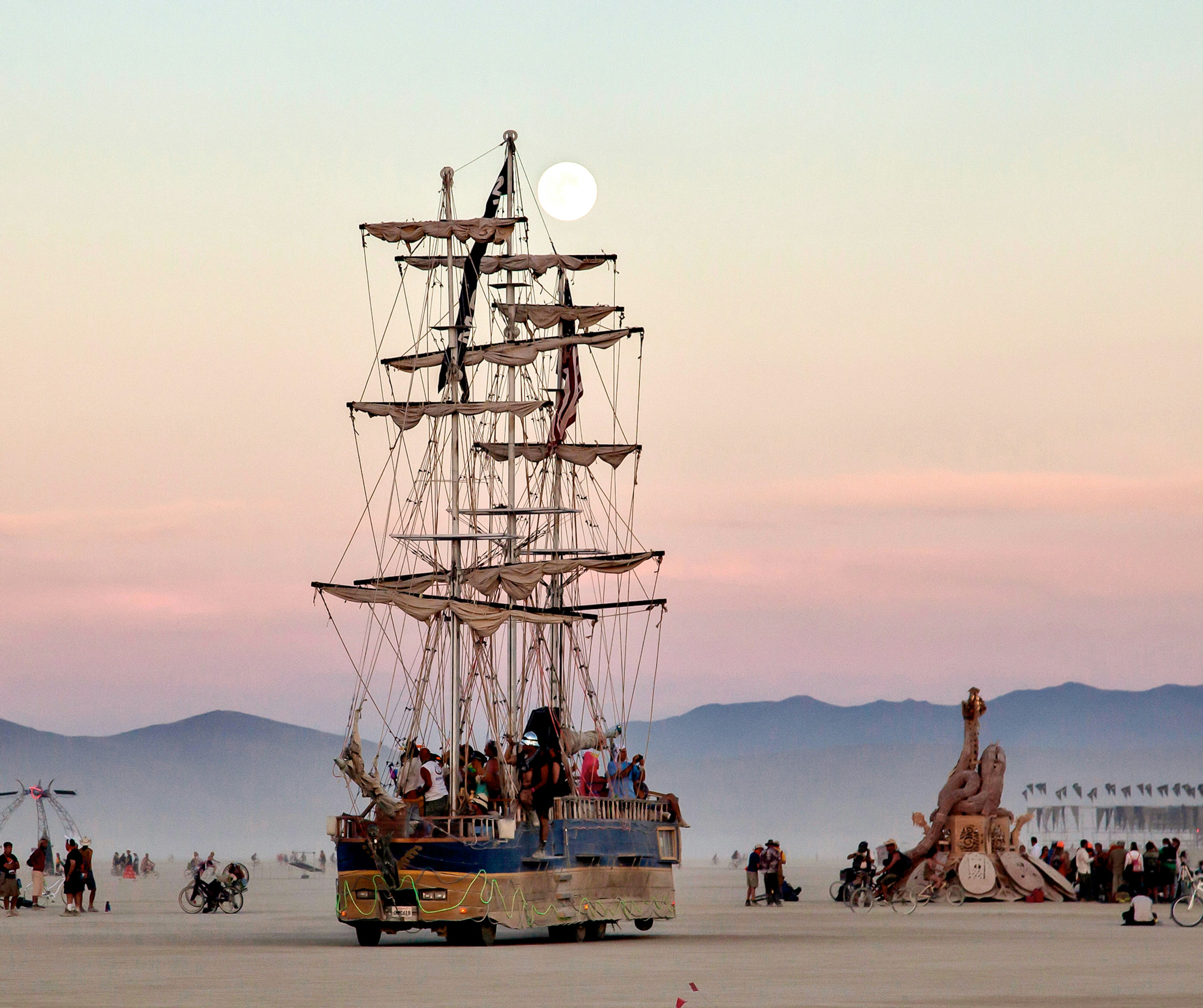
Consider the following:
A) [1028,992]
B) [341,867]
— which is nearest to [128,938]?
[341,867]

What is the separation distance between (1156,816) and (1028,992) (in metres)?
180

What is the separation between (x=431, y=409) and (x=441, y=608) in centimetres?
454

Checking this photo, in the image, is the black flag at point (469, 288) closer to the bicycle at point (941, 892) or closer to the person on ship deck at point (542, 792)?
the person on ship deck at point (542, 792)

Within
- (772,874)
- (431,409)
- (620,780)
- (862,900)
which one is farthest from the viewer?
(772,874)

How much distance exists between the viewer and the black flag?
143ft

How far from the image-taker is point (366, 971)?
92.9ft

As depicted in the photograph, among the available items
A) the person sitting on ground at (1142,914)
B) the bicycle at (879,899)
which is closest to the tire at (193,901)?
the bicycle at (879,899)

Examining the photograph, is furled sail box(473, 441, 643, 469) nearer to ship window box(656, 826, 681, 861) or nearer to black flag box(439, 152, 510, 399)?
black flag box(439, 152, 510, 399)

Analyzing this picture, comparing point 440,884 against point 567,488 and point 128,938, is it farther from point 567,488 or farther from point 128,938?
point 567,488

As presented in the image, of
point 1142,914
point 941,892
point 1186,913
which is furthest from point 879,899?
point 1186,913

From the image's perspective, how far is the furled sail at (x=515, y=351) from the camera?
141 feet

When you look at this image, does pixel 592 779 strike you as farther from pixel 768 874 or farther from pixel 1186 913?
pixel 768 874

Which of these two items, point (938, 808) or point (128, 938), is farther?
point (938, 808)

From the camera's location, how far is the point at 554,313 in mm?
46812
